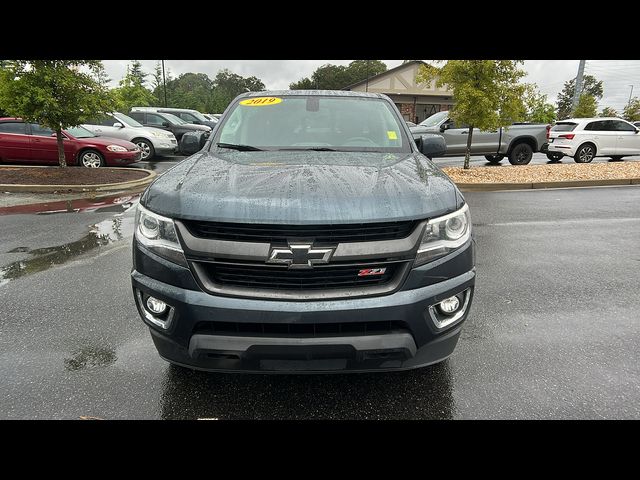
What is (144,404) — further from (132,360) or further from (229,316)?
(229,316)

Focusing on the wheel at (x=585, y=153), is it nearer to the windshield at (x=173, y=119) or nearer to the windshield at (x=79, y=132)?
the windshield at (x=173, y=119)

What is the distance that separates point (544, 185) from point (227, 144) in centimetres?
958

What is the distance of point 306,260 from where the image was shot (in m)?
1.93

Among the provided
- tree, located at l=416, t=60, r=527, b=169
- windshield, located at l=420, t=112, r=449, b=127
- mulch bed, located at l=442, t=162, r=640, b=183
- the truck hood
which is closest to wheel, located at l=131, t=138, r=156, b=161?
windshield, located at l=420, t=112, r=449, b=127

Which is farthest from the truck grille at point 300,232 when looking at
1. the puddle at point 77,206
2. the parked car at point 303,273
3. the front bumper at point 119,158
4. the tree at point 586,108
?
the tree at point 586,108

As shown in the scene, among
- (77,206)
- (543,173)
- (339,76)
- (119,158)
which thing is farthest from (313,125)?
(339,76)

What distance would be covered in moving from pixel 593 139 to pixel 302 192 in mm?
16209

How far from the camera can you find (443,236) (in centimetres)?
209

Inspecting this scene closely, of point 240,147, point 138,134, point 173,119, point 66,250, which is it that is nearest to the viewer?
point 240,147

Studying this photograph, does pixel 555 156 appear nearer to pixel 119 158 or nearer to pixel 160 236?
pixel 119 158

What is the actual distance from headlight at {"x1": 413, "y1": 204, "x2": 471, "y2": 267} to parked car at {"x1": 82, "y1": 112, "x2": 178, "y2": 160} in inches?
556

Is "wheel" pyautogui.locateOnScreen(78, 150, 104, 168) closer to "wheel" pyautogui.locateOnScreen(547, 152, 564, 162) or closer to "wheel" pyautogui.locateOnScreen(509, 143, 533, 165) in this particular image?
"wheel" pyautogui.locateOnScreen(509, 143, 533, 165)

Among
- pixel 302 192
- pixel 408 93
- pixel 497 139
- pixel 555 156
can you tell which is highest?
pixel 408 93

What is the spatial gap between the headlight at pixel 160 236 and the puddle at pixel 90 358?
117 centimetres
